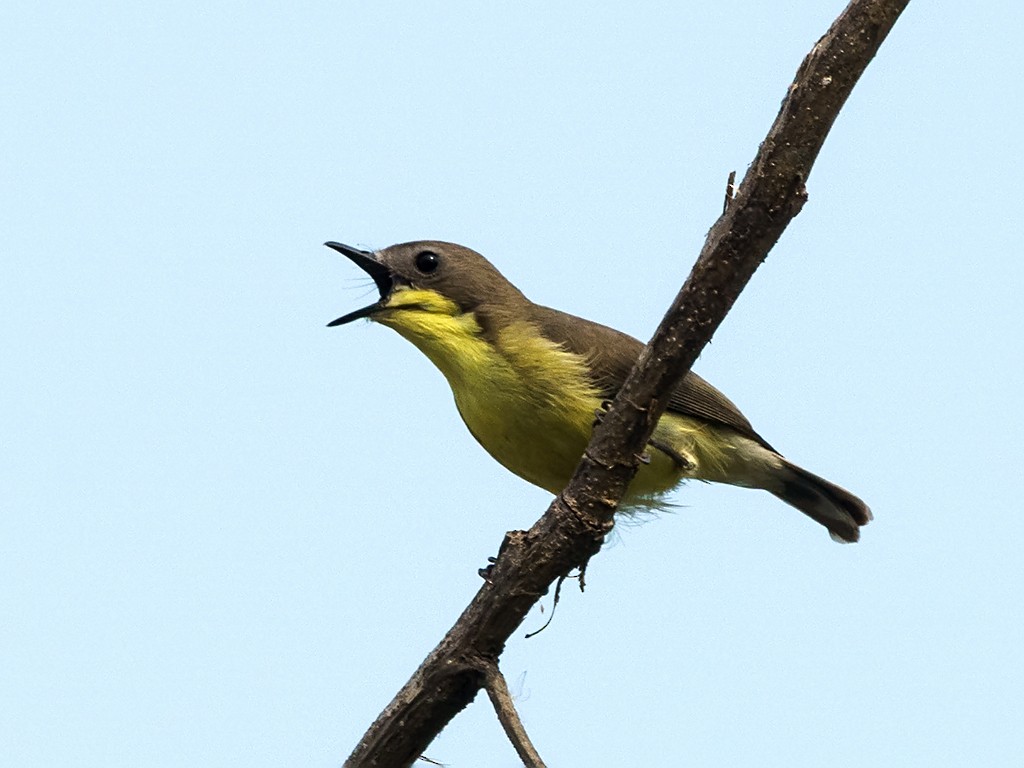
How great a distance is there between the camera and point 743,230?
5.37m

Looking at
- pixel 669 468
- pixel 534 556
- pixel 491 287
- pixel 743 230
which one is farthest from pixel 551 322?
pixel 743 230

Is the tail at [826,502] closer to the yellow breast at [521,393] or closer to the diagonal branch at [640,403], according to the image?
the yellow breast at [521,393]

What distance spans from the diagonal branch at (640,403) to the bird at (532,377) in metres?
1.50

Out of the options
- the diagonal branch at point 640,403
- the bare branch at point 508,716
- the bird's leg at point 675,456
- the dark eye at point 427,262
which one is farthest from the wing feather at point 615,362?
the bare branch at point 508,716

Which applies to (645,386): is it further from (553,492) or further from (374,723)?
(553,492)

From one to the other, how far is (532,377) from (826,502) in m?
2.66

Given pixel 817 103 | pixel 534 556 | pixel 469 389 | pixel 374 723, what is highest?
pixel 817 103

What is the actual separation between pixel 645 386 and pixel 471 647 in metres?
1.43

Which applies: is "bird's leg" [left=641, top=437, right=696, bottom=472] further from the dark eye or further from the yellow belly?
the dark eye

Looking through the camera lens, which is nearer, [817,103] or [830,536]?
[817,103]

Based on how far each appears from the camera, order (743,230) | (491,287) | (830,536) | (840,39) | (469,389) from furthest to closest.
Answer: (830,536) < (491,287) < (469,389) < (743,230) < (840,39)

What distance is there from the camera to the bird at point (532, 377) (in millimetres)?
7832

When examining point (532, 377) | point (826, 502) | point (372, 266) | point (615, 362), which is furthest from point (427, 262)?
point (826, 502)

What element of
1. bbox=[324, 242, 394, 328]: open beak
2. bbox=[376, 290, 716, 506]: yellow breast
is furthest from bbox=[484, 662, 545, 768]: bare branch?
bbox=[324, 242, 394, 328]: open beak
